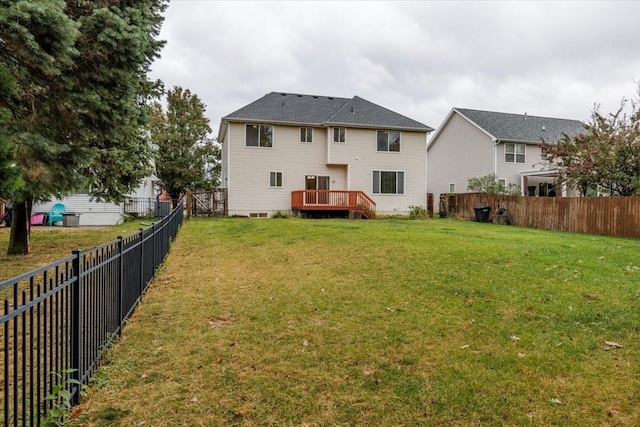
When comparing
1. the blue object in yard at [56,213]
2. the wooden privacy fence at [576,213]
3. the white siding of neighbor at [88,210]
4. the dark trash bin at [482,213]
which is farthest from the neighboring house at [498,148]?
the blue object in yard at [56,213]

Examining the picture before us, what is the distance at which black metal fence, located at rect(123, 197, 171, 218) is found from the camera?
26745 mm

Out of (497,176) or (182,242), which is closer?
(182,242)

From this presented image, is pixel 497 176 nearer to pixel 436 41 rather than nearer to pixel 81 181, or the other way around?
pixel 436 41

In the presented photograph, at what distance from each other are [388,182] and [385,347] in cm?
2121

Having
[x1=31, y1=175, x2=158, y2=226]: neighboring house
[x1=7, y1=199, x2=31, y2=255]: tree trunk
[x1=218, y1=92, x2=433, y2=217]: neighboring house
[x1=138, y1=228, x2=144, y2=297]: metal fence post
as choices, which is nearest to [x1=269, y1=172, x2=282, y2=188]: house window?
[x1=218, y1=92, x2=433, y2=217]: neighboring house

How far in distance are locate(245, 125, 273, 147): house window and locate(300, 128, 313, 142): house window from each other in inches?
75.7

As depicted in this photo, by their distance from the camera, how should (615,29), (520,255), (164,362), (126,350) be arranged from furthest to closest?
(615,29) → (520,255) → (126,350) → (164,362)

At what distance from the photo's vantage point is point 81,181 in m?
7.05

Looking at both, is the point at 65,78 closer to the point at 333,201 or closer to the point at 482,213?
the point at 333,201

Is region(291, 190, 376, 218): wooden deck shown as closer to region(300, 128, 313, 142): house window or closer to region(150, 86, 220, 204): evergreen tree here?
region(300, 128, 313, 142): house window

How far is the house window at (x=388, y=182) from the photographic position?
80.4 ft

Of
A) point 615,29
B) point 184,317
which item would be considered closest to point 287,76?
point 615,29

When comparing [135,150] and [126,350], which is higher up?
[135,150]

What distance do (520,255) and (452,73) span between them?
24033 millimetres
